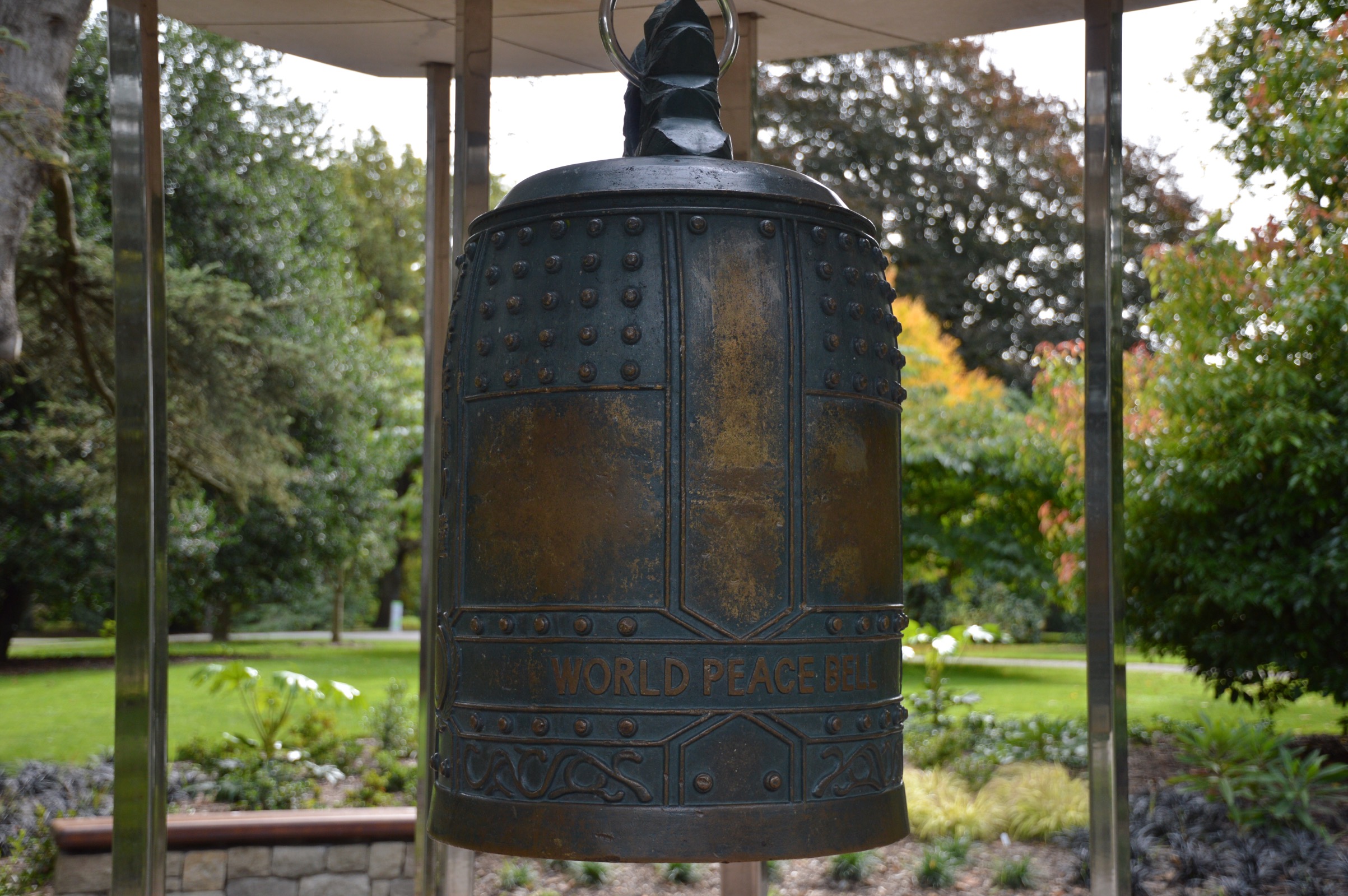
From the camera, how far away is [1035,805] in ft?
21.4

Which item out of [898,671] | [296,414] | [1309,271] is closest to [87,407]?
[296,414]

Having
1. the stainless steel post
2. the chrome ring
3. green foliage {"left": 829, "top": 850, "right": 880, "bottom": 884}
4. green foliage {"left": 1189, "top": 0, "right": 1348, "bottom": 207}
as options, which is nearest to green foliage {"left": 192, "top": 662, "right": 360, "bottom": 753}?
green foliage {"left": 829, "top": 850, "right": 880, "bottom": 884}

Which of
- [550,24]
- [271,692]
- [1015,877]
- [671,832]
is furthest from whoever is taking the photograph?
[271,692]

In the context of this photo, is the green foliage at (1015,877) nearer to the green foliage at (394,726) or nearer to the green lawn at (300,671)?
the green lawn at (300,671)

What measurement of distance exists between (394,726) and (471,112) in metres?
5.42

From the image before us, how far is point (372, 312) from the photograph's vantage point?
55.8ft

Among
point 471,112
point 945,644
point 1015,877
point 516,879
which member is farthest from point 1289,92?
point 516,879

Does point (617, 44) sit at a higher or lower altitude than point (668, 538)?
higher

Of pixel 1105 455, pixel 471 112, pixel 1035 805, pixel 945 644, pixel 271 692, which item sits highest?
pixel 471 112

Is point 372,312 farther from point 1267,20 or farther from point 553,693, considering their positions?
point 553,693

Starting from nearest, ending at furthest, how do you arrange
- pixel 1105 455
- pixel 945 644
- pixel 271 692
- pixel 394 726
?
pixel 1105 455 < pixel 945 644 < pixel 271 692 < pixel 394 726

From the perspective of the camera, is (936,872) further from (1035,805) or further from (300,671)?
(300,671)

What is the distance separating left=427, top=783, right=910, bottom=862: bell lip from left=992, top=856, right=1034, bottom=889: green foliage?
14.2 feet

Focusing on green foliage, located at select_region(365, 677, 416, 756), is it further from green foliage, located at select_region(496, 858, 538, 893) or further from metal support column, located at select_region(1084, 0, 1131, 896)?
metal support column, located at select_region(1084, 0, 1131, 896)
